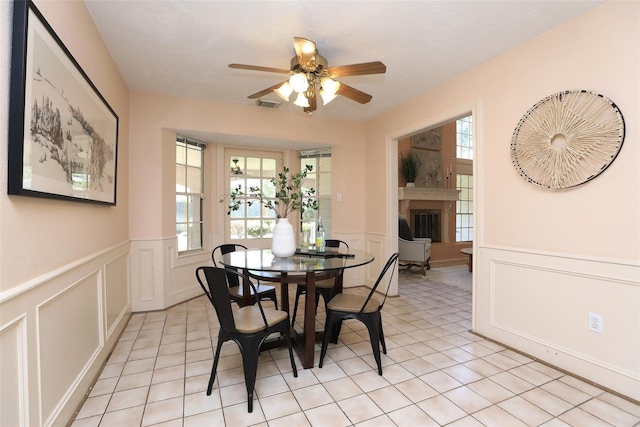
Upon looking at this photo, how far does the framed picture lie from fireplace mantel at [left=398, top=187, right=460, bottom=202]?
4.88 metres

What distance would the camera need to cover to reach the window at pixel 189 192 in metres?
3.75

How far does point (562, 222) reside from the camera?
6.97 feet

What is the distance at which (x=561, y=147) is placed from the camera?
2.09 metres

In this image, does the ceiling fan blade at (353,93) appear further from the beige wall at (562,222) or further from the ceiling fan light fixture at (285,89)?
the beige wall at (562,222)

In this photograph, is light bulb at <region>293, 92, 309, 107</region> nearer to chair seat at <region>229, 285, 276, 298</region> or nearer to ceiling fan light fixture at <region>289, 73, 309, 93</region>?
ceiling fan light fixture at <region>289, 73, 309, 93</region>

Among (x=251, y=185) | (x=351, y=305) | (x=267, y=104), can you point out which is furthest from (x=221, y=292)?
(x=251, y=185)

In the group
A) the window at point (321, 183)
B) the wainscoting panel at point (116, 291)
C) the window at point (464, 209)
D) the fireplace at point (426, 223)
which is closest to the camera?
the wainscoting panel at point (116, 291)

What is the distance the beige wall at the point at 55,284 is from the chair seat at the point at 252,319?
0.91m

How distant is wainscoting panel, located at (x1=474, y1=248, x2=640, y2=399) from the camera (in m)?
1.82

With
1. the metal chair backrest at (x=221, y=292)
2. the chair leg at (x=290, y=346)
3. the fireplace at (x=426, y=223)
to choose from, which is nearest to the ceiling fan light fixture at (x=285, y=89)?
the metal chair backrest at (x=221, y=292)

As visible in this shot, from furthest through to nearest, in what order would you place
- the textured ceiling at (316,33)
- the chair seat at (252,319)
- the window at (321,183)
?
the window at (321,183), the textured ceiling at (316,33), the chair seat at (252,319)

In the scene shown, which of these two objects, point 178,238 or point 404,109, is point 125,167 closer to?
point 178,238

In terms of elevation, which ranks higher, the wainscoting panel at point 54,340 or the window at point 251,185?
the window at point 251,185

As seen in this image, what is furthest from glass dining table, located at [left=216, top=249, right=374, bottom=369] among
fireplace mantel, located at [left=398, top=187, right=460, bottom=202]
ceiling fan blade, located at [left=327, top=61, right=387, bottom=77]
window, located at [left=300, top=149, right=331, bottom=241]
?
fireplace mantel, located at [left=398, top=187, right=460, bottom=202]
